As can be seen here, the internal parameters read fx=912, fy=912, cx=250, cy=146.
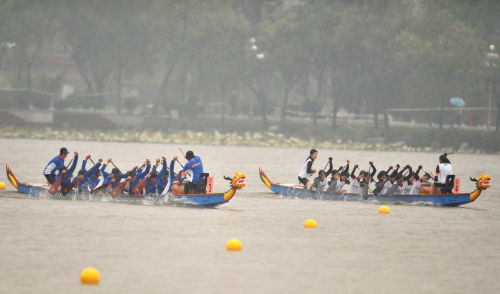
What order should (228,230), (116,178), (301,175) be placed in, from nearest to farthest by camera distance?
(228,230) → (116,178) → (301,175)

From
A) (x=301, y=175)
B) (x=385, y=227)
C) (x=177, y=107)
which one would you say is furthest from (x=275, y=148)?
(x=385, y=227)

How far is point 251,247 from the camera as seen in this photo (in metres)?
21.1

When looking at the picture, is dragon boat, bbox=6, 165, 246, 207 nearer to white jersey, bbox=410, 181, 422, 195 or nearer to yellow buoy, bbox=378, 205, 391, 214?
yellow buoy, bbox=378, 205, 391, 214

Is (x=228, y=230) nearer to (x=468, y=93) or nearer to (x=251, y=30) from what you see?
(x=468, y=93)

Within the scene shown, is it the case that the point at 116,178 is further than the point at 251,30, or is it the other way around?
the point at 251,30

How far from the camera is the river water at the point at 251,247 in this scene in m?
17.0

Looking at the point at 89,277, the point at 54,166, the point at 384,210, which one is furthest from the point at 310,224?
the point at 89,277

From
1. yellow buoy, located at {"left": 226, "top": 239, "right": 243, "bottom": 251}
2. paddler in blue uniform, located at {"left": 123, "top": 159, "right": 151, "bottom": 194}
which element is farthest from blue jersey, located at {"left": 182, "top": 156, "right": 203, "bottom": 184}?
yellow buoy, located at {"left": 226, "top": 239, "right": 243, "bottom": 251}

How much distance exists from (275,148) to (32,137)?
22.5 meters

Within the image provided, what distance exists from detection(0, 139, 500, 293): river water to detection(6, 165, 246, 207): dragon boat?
0.88ft

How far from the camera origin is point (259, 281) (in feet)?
56.2

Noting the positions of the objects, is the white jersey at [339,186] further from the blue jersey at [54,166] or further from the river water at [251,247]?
the blue jersey at [54,166]

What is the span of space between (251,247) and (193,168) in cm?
697

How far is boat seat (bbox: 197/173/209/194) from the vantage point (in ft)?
91.2
